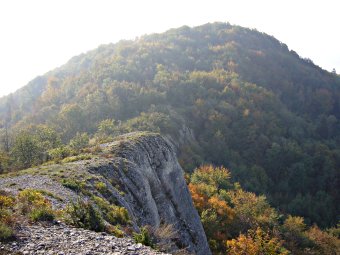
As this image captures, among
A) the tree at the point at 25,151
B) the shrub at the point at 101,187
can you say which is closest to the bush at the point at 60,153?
the tree at the point at 25,151

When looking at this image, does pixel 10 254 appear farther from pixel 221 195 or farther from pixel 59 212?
pixel 221 195

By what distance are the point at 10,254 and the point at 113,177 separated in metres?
15.7

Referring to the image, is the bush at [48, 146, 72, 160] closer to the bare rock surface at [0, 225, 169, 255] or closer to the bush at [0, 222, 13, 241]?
the bare rock surface at [0, 225, 169, 255]

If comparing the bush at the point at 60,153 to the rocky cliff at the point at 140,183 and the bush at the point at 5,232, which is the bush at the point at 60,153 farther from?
the bush at the point at 5,232

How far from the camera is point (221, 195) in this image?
66750 mm

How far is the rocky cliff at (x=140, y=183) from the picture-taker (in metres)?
23.7

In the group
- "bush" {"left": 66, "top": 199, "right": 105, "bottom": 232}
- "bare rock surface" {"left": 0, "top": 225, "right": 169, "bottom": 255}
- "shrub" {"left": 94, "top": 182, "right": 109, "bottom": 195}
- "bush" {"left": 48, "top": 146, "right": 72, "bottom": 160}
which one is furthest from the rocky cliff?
"bare rock surface" {"left": 0, "top": 225, "right": 169, "bottom": 255}

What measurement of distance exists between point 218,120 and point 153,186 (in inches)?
3724

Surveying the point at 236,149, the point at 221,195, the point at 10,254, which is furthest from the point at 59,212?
the point at 236,149

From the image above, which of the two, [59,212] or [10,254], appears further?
[59,212]

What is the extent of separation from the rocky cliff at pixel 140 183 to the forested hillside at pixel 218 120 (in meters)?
21.1

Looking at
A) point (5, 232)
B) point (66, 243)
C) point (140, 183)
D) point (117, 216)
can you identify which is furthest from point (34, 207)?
point (140, 183)

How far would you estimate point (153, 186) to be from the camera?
34.1 m

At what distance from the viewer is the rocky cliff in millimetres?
23719
